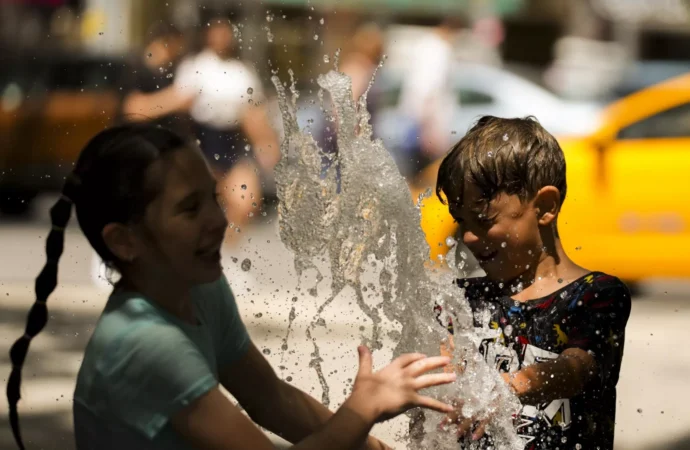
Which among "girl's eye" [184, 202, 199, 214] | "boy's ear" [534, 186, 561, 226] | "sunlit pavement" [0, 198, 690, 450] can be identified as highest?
"boy's ear" [534, 186, 561, 226]

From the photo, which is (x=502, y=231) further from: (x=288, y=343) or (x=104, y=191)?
(x=288, y=343)

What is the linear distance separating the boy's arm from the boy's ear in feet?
1.25

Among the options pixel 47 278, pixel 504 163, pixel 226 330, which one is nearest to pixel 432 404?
pixel 226 330

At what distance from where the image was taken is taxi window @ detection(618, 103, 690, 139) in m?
8.49

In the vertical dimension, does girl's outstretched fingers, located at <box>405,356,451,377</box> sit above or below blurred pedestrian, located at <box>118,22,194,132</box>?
below

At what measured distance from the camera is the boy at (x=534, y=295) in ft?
8.45

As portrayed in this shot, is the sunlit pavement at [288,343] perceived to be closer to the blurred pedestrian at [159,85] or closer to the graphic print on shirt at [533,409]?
the blurred pedestrian at [159,85]

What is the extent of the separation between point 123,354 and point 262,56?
18292mm

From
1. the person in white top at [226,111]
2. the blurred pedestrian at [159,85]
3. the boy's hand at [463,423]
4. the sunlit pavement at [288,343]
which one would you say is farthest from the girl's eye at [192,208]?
the person in white top at [226,111]

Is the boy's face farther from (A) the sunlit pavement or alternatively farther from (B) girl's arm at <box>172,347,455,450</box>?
(A) the sunlit pavement

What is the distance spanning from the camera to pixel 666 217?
26.9 ft

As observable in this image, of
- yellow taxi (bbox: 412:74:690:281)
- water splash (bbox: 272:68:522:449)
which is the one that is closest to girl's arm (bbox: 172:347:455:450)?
water splash (bbox: 272:68:522:449)

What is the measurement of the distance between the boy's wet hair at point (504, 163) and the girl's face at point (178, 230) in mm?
704

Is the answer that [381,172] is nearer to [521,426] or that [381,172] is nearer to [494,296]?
[494,296]
